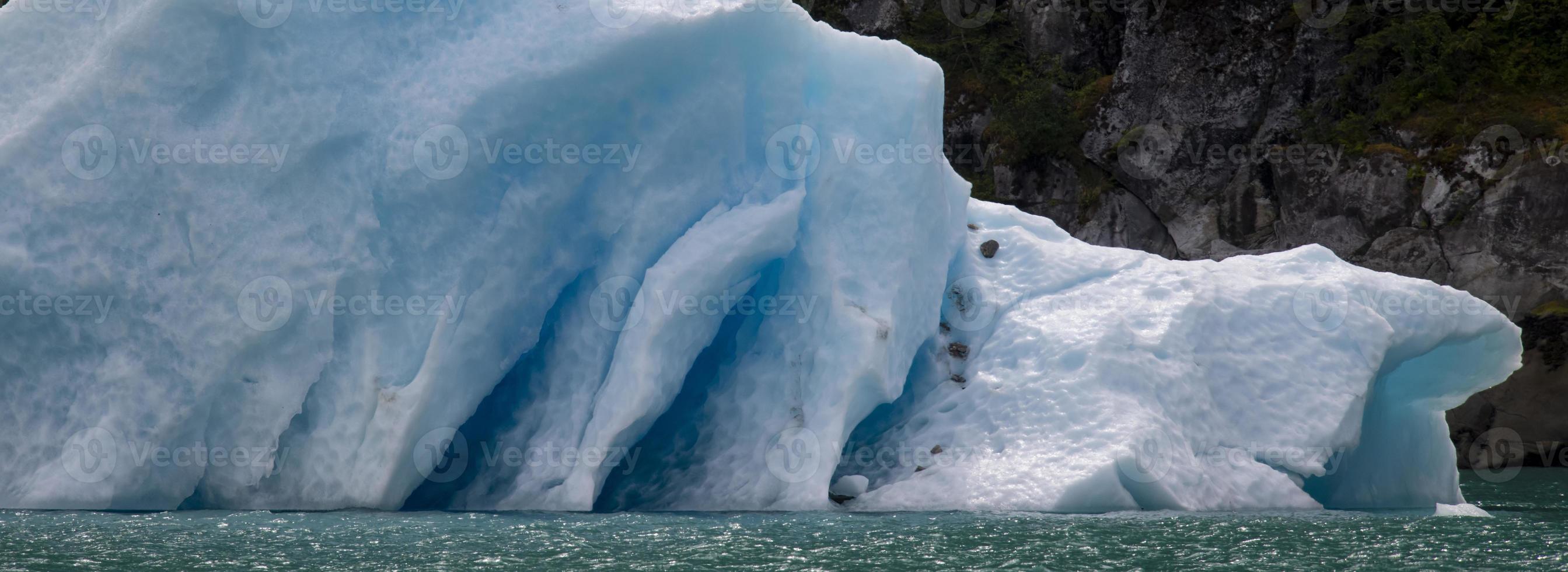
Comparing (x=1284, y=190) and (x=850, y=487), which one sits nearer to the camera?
(x=850, y=487)

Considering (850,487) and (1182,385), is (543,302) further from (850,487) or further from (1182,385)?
(1182,385)

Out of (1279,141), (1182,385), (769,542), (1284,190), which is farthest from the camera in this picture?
(1279,141)

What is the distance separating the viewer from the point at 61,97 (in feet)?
29.2

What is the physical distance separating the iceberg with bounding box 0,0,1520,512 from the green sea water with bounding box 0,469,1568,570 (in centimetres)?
61

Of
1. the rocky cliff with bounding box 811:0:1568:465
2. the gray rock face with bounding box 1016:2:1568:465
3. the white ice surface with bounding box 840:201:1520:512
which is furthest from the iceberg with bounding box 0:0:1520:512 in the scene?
the rocky cliff with bounding box 811:0:1568:465

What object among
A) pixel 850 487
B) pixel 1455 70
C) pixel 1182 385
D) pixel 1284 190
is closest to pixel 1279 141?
pixel 1284 190

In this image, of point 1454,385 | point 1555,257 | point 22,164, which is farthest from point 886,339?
point 1555,257

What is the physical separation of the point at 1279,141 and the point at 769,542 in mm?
23245

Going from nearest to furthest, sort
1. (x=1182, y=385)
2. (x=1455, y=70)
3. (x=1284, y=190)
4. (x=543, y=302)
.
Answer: (x=543, y=302) → (x=1182, y=385) → (x=1455, y=70) → (x=1284, y=190)

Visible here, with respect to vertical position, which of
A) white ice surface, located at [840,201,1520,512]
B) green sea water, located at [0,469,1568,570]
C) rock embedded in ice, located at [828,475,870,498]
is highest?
white ice surface, located at [840,201,1520,512]

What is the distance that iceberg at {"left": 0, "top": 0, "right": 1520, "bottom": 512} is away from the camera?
8.92 metres

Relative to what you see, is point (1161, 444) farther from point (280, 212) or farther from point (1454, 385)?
point (280, 212)

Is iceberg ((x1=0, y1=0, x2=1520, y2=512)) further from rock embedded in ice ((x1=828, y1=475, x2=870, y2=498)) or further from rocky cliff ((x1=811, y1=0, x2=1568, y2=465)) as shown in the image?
rocky cliff ((x1=811, y1=0, x2=1568, y2=465))

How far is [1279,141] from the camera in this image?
26.9 m
